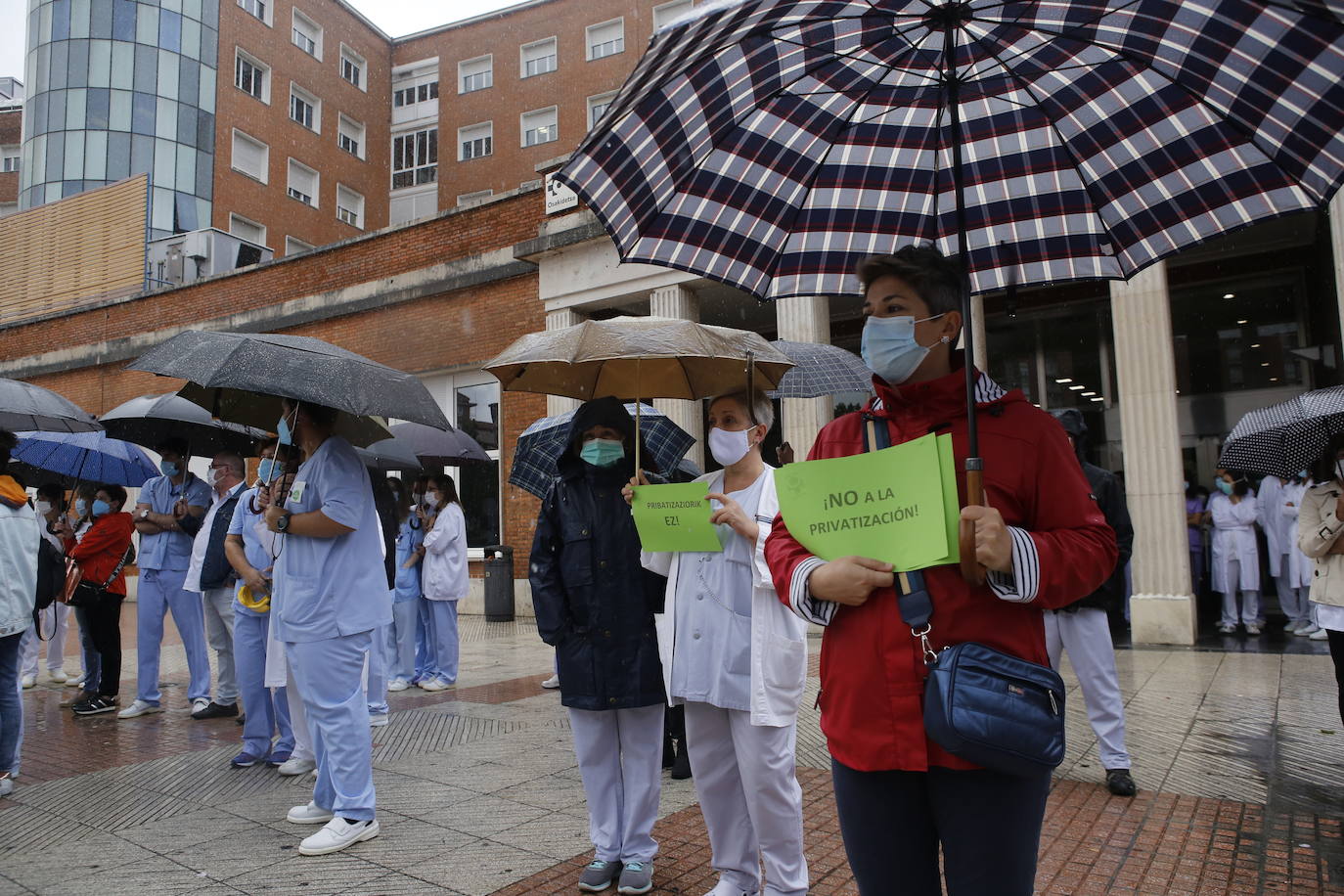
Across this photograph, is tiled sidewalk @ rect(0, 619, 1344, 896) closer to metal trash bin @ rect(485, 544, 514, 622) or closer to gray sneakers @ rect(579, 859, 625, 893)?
gray sneakers @ rect(579, 859, 625, 893)

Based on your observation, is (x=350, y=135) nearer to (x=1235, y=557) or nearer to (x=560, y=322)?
(x=560, y=322)

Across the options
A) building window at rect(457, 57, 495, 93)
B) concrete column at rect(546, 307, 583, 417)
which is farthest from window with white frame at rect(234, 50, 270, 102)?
concrete column at rect(546, 307, 583, 417)

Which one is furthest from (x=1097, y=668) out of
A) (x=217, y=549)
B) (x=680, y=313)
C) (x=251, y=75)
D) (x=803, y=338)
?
(x=251, y=75)

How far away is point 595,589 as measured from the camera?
12.8ft

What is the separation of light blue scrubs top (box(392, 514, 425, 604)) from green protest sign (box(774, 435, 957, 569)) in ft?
23.6

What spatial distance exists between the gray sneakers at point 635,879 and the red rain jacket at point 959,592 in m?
1.92

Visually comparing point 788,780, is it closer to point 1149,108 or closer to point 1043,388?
point 1149,108

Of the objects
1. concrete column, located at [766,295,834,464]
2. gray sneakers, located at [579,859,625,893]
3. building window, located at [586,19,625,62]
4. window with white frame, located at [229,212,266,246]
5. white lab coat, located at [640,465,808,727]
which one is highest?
building window, located at [586,19,625,62]

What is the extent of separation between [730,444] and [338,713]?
236 centimetres

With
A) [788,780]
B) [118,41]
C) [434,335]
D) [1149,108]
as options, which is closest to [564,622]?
[788,780]

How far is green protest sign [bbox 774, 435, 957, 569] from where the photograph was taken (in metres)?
1.93

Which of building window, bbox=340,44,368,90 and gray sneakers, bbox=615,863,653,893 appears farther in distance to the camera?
building window, bbox=340,44,368,90

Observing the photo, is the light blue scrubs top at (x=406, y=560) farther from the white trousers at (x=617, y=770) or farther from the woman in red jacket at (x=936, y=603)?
the woman in red jacket at (x=936, y=603)

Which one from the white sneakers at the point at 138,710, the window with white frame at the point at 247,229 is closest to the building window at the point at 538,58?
the window with white frame at the point at 247,229
